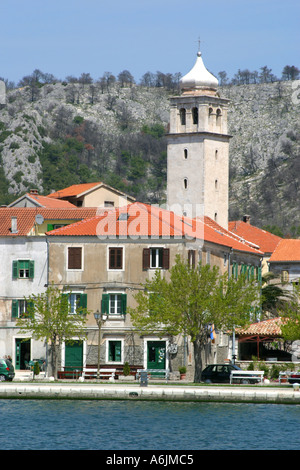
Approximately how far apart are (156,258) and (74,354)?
8071mm

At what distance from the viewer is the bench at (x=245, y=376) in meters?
62.8

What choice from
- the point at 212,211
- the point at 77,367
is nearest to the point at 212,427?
the point at 77,367

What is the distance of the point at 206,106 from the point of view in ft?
315

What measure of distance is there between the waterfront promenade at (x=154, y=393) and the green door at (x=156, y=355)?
1326cm

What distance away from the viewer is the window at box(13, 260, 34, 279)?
244ft

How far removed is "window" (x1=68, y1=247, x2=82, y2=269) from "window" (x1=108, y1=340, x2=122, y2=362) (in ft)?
17.9

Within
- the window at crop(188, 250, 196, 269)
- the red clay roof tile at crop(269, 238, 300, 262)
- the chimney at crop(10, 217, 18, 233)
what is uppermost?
the red clay roof tile at crop(269, 238, 300, 262)

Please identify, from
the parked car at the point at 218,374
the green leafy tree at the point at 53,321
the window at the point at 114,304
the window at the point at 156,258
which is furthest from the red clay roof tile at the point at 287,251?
the parked car at the point at 218,374

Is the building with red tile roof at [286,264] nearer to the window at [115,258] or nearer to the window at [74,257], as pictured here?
the window at [115,258]

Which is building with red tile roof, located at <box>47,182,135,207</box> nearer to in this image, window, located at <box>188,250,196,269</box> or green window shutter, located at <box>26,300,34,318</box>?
window, located at <box>188,250,196,269</box>

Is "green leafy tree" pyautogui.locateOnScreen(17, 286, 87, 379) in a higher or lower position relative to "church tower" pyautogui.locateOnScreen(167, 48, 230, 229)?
lower

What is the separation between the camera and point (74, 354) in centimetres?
7181

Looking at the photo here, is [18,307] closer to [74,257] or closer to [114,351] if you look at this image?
[74,257]

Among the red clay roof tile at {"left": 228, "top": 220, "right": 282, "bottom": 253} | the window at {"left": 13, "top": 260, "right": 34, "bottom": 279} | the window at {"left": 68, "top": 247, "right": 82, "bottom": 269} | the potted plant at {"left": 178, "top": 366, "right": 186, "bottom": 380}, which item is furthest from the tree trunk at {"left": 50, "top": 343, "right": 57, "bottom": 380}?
the red clay roof tile at {"left": 228, "top": 220, "right": 282, "bottom": 253}
